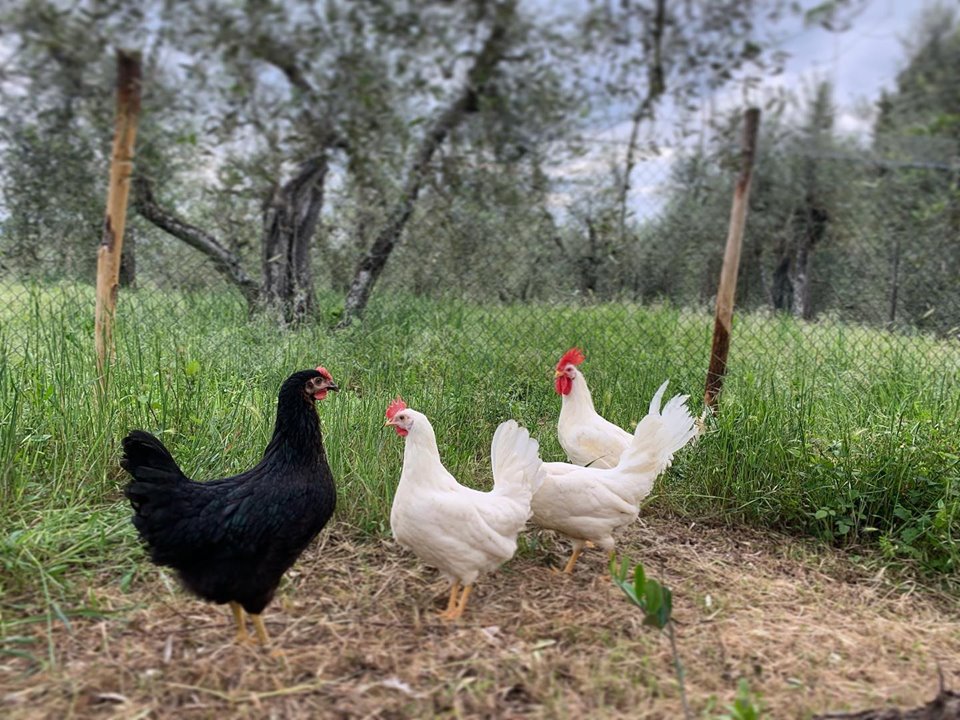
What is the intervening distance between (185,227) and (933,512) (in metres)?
5.56

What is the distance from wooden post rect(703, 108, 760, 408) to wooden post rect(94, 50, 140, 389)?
3444 millimetres

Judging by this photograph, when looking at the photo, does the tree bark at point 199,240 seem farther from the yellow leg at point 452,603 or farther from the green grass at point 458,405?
the yellow leg at point 452,603

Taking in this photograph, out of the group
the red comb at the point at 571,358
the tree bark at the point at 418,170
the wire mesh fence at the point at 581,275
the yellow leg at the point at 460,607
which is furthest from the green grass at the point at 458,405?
the yellow leg at the point at 460,607

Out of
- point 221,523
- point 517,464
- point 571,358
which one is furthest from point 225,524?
point 571,358

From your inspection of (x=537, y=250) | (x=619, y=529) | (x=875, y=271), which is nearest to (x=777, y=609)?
(x=619, y=529)

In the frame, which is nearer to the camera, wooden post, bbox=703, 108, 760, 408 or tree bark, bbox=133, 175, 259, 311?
wooden post, bbox=703, 108, 760, 408

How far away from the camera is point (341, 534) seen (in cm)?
273

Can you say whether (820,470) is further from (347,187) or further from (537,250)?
(347,187)

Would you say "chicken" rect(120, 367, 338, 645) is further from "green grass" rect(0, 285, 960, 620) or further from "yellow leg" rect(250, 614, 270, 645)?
"green grass" rect(0, 285, 960, 620)

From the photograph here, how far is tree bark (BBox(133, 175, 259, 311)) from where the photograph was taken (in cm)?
489

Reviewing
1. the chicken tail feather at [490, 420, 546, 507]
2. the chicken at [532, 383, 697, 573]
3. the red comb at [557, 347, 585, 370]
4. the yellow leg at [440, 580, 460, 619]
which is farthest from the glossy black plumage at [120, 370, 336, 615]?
the red comb at [557, 347, 585, 370]

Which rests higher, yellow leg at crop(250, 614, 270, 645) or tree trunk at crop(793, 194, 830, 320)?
tree trunk at crop(793, 194, 830, 320)

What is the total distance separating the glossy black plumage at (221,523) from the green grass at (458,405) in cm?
67

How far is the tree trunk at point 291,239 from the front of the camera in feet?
15.9
